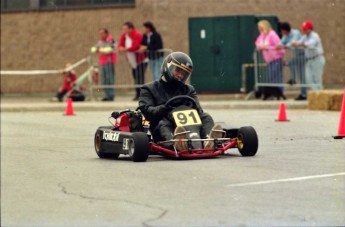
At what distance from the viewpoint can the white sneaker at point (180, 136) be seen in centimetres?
1248

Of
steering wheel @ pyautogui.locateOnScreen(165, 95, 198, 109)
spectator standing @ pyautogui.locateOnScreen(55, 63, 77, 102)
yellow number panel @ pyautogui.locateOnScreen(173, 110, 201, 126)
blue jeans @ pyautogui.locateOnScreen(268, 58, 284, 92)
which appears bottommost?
spectator standing @ pyautogui.locateOnScreen(55, 63, 77, 102)

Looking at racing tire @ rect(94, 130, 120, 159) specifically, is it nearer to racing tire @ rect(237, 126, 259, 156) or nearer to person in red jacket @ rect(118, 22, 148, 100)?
racing tire @ rect(237, 126, 259, 156)

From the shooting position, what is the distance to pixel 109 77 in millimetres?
26719

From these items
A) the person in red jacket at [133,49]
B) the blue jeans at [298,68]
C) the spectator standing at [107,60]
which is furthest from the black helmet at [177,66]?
the spectator standing at [107,60]

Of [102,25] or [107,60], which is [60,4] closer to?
[102,25]

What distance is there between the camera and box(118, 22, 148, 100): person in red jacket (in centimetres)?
2594

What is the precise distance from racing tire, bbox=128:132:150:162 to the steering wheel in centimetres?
60

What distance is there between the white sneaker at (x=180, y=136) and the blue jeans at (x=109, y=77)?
14.2 meters

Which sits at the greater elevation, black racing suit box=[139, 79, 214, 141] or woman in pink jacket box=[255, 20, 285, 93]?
black racing suit box=[139, 79, 214, 141]

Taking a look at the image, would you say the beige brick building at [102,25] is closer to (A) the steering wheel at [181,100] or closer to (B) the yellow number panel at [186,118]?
(A) the steering wheel at [181,100]

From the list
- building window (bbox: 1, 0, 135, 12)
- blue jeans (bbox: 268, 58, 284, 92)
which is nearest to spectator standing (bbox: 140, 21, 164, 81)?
blue jeans (bbox: 268, 58, 284, 92)

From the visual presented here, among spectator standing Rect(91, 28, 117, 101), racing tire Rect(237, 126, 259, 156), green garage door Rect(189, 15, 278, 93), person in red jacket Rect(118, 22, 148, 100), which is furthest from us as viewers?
green garage door Rect(189, 15, 278, 93)

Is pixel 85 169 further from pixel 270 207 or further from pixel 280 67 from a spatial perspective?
pixel 280 67

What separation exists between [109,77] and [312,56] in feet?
15.2
